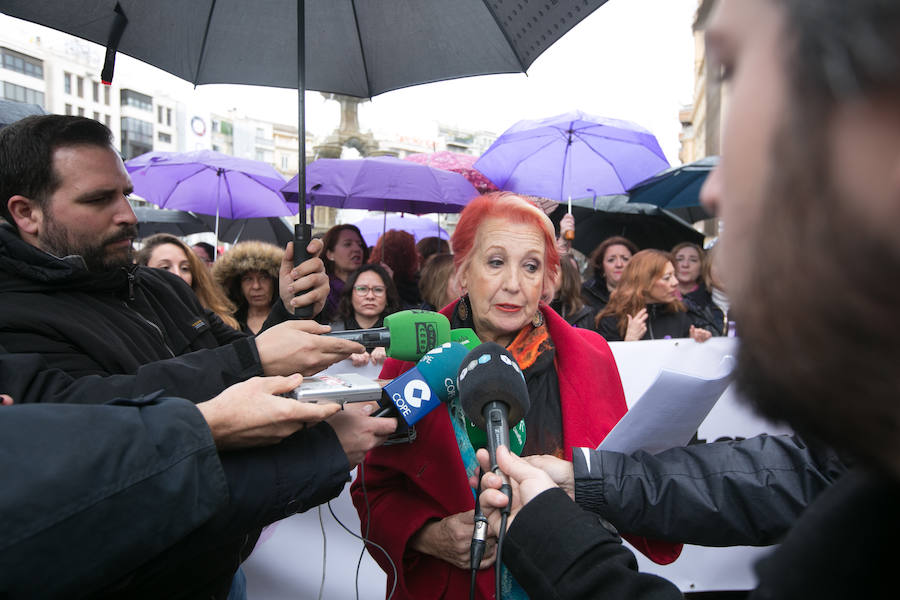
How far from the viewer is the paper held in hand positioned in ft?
4.86

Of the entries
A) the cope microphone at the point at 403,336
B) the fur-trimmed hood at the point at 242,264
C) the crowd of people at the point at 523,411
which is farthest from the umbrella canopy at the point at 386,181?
the cope microphone at the point at 403,336

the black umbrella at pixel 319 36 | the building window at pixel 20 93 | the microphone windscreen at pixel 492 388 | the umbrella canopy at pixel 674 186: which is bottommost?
the microphone windscreen at pixel 492 388

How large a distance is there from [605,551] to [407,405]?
73 cm

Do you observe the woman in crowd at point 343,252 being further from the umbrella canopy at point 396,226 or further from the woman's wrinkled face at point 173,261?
the umbrella canopy at point 396,226

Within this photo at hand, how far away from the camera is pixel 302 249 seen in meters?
2.07

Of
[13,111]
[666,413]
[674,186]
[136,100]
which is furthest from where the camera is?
[136,100]

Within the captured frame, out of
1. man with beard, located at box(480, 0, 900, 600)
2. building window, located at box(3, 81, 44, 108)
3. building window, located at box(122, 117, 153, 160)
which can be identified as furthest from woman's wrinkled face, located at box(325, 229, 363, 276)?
building window, located at box(122, 117, 153, 160)

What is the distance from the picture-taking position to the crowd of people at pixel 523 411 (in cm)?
50

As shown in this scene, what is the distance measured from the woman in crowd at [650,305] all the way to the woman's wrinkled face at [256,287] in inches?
110

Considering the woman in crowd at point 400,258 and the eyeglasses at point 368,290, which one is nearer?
the eyeglasses at point 368,290

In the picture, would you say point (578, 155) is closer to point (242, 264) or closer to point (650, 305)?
point (650, 305)

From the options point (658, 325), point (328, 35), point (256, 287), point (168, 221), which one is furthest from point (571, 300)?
point (168, 221)

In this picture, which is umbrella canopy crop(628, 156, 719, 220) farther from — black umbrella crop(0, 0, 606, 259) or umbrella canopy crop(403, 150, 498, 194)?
black umbrella crop(0, 0, 606, 259)

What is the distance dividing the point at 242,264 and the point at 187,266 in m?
0.46
